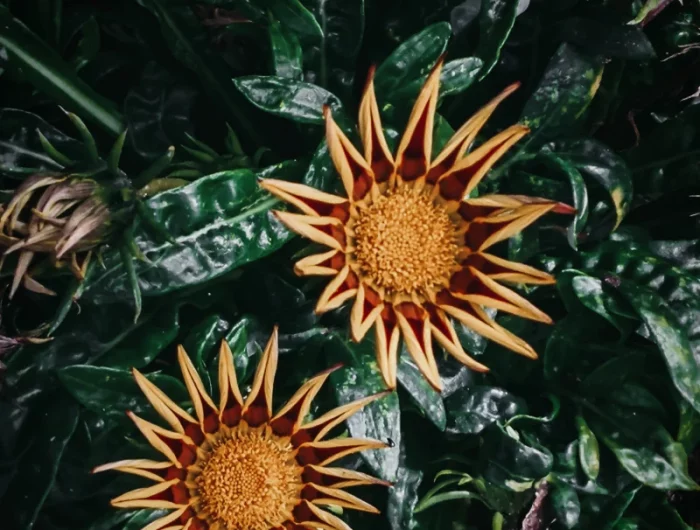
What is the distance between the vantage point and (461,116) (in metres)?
1.14

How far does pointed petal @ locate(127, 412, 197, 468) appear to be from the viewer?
0.83 metres

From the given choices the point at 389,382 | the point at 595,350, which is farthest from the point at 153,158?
the point at 595,350

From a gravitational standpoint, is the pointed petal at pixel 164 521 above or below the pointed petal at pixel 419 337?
below

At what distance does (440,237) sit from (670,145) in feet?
1.44

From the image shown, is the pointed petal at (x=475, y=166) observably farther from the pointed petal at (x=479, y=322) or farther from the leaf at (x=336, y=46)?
the leaf at (x=336, y=46)

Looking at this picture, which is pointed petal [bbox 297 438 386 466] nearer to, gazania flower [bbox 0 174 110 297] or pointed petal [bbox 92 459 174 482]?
pointed petal [bbox 92 459 174 482]

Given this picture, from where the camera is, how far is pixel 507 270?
806 mm

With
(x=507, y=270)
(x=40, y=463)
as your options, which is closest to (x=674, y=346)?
(x=507, y=270)

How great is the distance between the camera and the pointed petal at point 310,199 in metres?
0.72

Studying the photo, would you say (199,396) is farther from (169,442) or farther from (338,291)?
(338,291)

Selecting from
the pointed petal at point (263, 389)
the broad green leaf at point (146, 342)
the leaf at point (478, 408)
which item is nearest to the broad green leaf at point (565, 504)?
the leaf at point (478, 408)

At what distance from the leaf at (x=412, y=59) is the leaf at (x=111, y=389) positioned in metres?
0.44

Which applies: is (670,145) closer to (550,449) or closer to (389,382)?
(550,449)

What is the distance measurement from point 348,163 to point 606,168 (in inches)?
16.7
